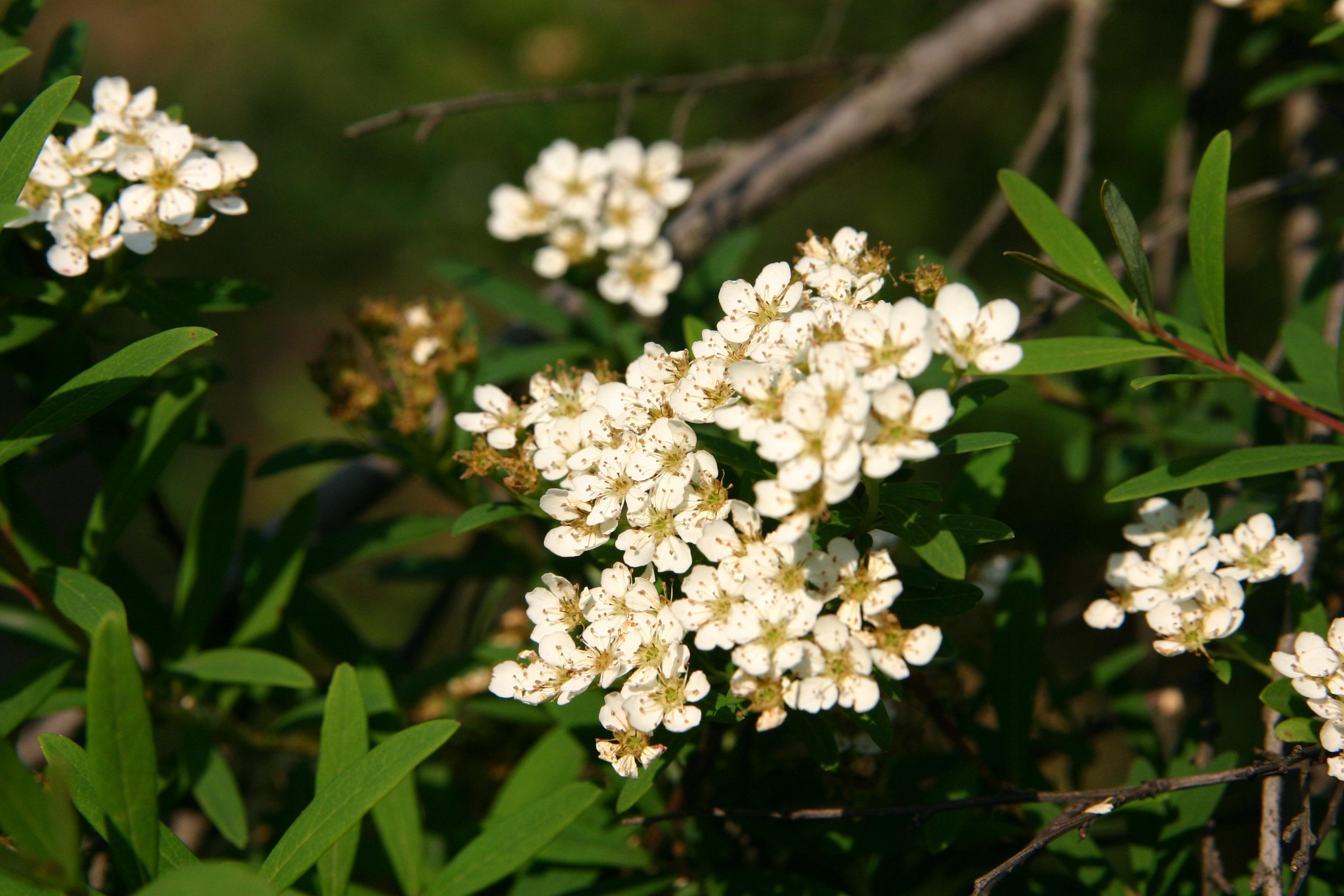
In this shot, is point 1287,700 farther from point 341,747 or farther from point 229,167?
point 229,167

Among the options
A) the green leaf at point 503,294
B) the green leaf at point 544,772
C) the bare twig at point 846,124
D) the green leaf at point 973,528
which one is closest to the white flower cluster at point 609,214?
the green leaf at point 503,294

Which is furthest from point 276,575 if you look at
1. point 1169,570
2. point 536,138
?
point 536,138

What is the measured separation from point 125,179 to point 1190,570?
74.5 inches

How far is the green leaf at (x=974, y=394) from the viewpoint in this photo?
4.11 ft

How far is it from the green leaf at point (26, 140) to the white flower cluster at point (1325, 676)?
6.13 feet

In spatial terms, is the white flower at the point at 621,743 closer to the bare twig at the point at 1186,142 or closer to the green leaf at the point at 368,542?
the green leaf at the point at 368,542

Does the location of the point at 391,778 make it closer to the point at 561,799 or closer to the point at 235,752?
the point at 561,799

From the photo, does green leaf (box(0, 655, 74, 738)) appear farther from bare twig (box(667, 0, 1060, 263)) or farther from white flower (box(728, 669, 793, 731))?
bare twig (box(667, 0, 1060, 263))

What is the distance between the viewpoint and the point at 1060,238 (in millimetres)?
1386

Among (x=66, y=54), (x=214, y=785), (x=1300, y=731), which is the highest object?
(x=66, y=54)

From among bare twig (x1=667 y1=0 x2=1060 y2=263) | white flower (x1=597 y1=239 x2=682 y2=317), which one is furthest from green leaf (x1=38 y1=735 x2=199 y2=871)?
bare twig (x1=667 y1=0 x2=1060 y2=263)

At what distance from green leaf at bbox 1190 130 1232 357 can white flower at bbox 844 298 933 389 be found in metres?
0.51

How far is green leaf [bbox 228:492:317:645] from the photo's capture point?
1.86 m

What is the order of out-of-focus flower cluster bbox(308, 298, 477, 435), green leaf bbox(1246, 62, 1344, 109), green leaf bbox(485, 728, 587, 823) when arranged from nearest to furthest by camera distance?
green leaf bbox(485, 728, 587, 823), out-of-focus flower cluster bbox(308, 298, 477, 435), green leaf bbox(1246, 62, 1344, 109)
